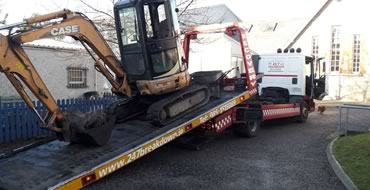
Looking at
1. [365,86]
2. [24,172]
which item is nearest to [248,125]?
[24,172]

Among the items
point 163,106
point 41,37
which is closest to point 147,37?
point 163,106

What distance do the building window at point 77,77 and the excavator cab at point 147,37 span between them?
36.3 ft

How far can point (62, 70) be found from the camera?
18000mm

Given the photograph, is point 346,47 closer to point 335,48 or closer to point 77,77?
point 335,48

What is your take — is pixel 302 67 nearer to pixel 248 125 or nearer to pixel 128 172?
pixel 248 125

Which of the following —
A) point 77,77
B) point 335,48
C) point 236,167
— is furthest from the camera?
point 335,48

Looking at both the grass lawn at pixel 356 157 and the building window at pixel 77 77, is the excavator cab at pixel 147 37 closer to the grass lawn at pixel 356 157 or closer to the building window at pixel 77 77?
the grass lawn at pixel 356 157

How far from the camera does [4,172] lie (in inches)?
227

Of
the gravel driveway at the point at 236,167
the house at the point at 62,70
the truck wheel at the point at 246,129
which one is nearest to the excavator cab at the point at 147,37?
the gravel driveway at the point at 236,167

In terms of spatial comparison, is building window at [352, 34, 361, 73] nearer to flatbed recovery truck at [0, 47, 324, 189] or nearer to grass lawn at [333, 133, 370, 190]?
grass lawn at [333, 133, 370, 190]

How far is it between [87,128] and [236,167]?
3.11m

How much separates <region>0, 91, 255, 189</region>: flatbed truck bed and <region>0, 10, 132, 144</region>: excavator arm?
0.36 m

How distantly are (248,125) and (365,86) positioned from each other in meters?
18.0

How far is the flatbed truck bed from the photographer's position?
17.9 feet
